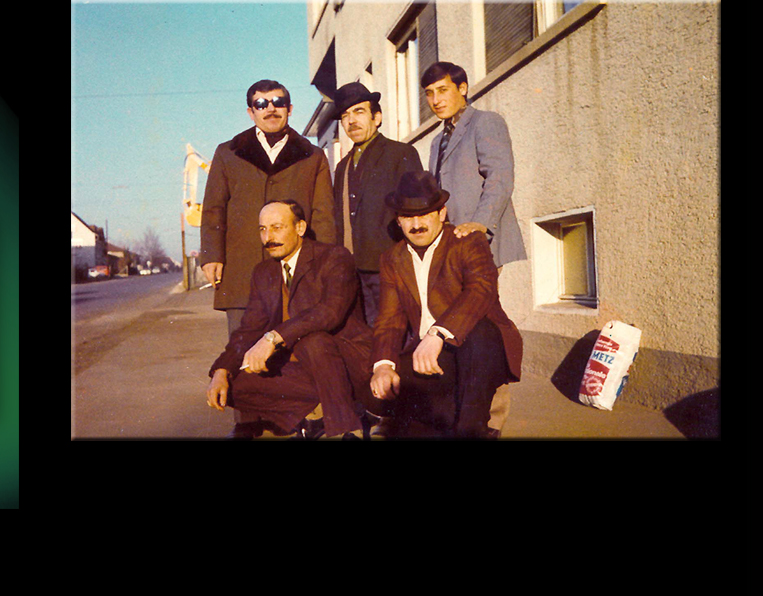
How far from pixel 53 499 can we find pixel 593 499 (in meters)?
3.37

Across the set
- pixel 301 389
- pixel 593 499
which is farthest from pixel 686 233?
pixel 301 389

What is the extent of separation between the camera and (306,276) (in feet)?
11.3

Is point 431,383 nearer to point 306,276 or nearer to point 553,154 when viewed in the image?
point 306,276

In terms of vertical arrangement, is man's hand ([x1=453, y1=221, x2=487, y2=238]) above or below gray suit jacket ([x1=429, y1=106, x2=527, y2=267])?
below

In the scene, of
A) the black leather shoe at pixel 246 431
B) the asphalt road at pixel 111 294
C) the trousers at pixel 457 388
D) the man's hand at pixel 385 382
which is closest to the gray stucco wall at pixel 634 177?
the trousers at pixel 457 388

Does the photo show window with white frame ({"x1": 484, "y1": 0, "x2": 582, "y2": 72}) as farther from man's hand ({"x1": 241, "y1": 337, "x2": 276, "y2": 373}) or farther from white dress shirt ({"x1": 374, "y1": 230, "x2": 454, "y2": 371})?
man's hand ({"x1": 241, "y1": 337, "x2": 276, "y2": 373})

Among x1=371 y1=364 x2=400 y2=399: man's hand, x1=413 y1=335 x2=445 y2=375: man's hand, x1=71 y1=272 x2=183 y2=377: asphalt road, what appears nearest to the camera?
x1=413 y1=335 x2=445 y2=375: man's hand

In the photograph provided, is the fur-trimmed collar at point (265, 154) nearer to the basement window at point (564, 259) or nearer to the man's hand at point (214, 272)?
the man's hand at point (214, 272)

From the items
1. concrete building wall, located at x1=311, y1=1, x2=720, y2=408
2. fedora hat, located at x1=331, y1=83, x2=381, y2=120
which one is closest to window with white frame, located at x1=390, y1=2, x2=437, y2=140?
concrete building wall, located at x1=311, y1=1, x2=720, y2=408

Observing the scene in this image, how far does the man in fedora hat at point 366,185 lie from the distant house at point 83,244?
5.14ft

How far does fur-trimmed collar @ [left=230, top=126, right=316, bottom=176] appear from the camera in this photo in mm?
3531

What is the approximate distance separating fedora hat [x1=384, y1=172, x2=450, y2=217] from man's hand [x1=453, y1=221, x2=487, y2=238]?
17 centimetres

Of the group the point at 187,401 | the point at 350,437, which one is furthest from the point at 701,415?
the point at 187,401

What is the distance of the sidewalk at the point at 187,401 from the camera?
3430 millimetres
